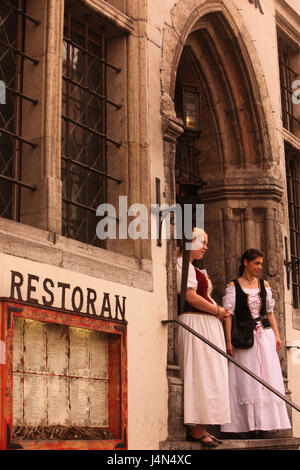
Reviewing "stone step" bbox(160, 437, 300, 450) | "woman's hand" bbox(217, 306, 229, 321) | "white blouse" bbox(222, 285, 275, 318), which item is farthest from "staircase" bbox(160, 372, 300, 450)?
"white blouse" bbox(222, 285, 275, 318)

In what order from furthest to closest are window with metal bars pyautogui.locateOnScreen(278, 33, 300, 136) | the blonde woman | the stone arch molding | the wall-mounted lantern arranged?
window with metal bars pyautogui.locateOnScreen(278, 33, 300, 136) → the wall-mounted lantern → the stone arch molding → the blonde woman

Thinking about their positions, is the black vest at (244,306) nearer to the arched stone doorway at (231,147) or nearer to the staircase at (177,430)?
the staircase at (177,430)

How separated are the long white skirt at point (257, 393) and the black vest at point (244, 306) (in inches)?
4.6

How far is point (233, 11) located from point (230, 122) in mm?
1252

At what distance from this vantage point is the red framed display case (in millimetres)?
5613

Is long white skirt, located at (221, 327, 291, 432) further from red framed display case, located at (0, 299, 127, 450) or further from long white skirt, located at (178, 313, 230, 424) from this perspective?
red framed display case, located at (0, 299, 127, 450)

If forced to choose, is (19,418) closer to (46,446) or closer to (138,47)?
(46,446)

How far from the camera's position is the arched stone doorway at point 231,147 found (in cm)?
987

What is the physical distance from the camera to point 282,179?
10398mm

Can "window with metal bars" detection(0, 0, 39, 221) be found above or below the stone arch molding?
below

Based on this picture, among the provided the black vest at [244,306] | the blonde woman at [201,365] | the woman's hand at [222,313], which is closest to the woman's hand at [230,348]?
the black vest at [244,306]

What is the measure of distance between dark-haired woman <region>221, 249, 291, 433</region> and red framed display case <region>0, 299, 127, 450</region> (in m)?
1.93

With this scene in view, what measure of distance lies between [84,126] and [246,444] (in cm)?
318
